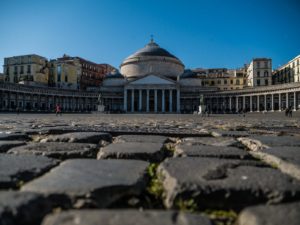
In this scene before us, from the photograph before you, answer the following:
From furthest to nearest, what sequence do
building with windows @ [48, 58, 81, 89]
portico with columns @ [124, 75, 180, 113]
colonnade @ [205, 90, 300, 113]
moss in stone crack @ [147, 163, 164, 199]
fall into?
building with windows @ [48, 58, 81, 89] < portico with columns @ [124, 75, 180, 113] < colonnade @ [205, 90, 300, 113] < moss in stone crack @ [147, 163, 164, 199]

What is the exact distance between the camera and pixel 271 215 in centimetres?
115

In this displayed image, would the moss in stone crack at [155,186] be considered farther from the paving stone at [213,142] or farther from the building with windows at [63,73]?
the building with windows at [63,73]

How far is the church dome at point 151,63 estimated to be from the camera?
266 feet

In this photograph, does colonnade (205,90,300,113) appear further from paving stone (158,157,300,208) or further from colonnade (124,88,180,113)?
paving stone (158,157,300,208)

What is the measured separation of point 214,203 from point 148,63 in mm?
80611

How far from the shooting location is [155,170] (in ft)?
6.64

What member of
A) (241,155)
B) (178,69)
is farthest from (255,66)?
(241,155)

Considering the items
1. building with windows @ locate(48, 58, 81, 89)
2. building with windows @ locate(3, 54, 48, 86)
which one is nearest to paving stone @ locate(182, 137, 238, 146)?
building with windows @ locate(3, 54, 48, 86)

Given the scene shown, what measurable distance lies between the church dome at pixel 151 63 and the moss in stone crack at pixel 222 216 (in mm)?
78428

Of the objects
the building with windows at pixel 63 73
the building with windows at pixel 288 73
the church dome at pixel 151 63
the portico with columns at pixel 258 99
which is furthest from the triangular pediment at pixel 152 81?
the building with windows at pixel 288 73

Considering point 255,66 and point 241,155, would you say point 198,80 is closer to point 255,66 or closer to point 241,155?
point 255,66

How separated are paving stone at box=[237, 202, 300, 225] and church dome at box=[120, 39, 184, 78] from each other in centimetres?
7849

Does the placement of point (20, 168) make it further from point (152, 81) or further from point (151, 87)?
point (152, 81)

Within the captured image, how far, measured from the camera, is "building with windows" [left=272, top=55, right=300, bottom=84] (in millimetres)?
71875
